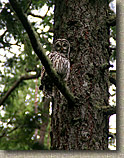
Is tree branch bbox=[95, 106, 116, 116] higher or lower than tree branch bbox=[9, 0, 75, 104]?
lower

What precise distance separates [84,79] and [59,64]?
35 centimetres

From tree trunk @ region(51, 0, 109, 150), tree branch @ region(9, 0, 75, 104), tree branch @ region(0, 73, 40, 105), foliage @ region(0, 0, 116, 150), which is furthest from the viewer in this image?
tree branch @ region(0, 73, 40, 105)

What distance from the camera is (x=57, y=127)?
6.42 feet

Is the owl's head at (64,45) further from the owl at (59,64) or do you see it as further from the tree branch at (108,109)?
the tree branch at (108,109)

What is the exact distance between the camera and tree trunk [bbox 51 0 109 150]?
1885 millimetres

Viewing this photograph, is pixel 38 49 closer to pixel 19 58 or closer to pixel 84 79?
pixel 84 79

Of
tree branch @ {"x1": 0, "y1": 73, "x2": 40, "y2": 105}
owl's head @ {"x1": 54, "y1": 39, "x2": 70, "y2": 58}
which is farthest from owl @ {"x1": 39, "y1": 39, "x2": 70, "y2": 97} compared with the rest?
tree branch @ {"x1": 0, "y1": 73, "x2": 40, "y2": 105}

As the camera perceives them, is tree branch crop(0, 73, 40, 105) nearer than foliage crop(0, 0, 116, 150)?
No

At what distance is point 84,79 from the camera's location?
1.98 m

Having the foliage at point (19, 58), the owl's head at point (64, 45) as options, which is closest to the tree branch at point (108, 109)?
the owl's head at point (64, 45)

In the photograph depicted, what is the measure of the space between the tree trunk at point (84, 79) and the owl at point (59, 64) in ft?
0.21

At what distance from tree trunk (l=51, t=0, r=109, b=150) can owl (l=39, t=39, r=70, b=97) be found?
0.21 feet

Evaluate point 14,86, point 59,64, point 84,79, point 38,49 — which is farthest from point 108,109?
point 14,86

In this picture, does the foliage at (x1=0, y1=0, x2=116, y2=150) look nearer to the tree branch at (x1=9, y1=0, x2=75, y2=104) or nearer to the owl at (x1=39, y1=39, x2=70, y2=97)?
the owl at (x1=39, y1=39, x2=70, y2=97)
